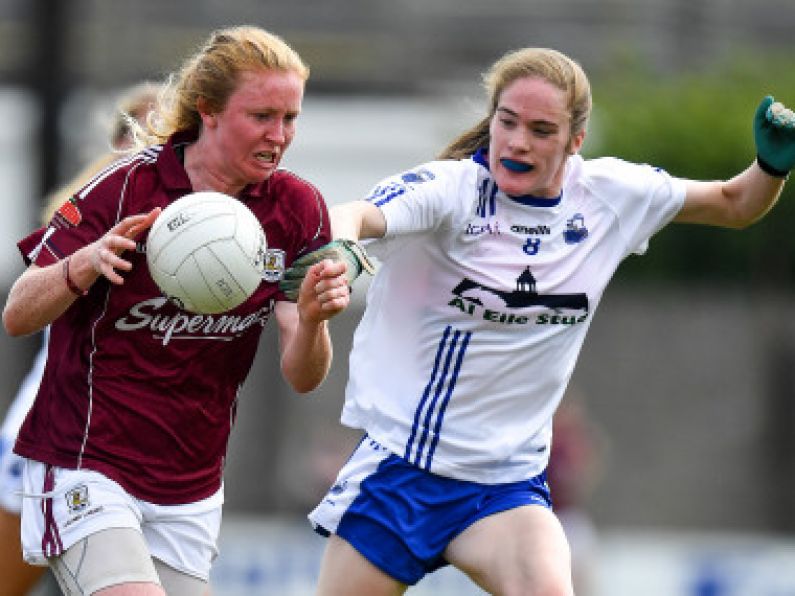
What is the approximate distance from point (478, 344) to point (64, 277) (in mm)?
1459

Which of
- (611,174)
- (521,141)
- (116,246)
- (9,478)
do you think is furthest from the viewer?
(9,478)

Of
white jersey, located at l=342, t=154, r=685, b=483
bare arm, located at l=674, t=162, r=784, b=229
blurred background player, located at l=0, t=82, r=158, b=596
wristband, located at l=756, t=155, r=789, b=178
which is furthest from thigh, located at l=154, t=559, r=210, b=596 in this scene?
wristband, located at l=756, t=155, r=789, b=178

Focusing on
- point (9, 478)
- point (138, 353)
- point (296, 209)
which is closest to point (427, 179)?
point (296, 209)

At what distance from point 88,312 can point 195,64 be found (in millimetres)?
823

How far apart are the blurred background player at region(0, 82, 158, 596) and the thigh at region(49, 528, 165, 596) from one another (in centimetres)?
72

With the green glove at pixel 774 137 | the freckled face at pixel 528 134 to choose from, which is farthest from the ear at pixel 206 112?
the green glove at pixel 774 137

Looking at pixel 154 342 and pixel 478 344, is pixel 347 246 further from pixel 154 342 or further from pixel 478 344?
pixel 478 344

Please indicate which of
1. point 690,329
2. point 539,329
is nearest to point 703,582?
point 690,329

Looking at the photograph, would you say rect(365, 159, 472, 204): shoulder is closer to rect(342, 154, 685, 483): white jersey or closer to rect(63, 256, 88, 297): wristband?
rect(342, 154, 685, 483): white jersey

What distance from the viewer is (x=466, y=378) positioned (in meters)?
6.41

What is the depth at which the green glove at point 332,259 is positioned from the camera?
5.64 m

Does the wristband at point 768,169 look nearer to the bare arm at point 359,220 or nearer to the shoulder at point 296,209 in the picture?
the bare arm at point 359,220

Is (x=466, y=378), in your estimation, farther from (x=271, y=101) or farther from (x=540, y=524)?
(x=271, y=101)

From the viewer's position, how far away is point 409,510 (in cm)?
642
